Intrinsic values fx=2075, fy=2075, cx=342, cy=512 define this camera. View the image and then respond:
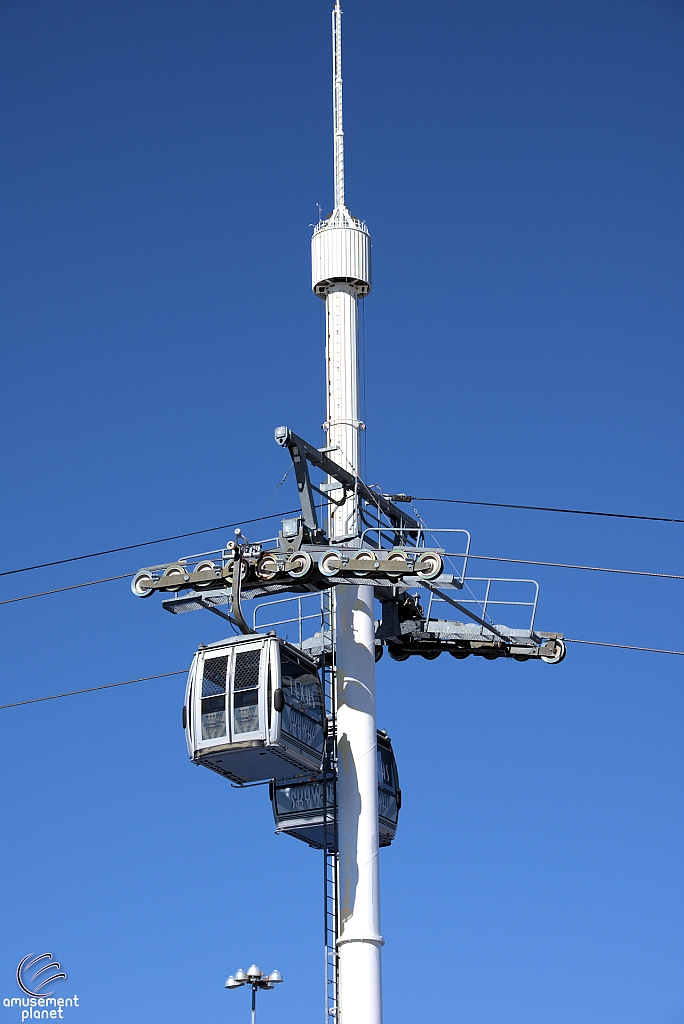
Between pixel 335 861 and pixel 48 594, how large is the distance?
9.61 meters

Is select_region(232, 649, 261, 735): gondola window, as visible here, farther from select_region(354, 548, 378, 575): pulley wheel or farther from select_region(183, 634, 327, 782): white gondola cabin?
select_region(354, 548, 378, 575): pulley wheel

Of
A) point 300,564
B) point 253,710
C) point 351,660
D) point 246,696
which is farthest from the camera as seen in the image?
point 351,660

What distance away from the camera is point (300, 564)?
145ft

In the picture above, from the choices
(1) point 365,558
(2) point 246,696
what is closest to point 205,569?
(2) point 246,696

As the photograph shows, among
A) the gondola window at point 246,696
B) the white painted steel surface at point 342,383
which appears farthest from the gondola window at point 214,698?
the white painted steel surface at point 342,383

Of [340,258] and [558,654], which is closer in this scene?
[558,654]

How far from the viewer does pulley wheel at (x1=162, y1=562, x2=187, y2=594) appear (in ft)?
149

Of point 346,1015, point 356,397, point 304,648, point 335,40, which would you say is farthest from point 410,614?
point 335,40

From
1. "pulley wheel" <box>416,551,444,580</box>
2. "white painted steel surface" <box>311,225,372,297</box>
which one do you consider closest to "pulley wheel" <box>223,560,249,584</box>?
"pulley wheel" <box>416,551,444,580</box>

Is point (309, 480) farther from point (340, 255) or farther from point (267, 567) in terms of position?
point (340, 255)

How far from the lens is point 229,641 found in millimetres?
45156

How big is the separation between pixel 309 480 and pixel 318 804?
792 centimetres

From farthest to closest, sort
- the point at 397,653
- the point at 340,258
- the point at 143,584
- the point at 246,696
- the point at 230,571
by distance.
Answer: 1. the point at 340,258
2. the point at 397,653
3. the point at 143,584
4. the point at 230,571
5. the point at 246,696

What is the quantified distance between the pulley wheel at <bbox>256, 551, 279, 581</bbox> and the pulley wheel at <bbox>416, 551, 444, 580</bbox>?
3270 millimetres
